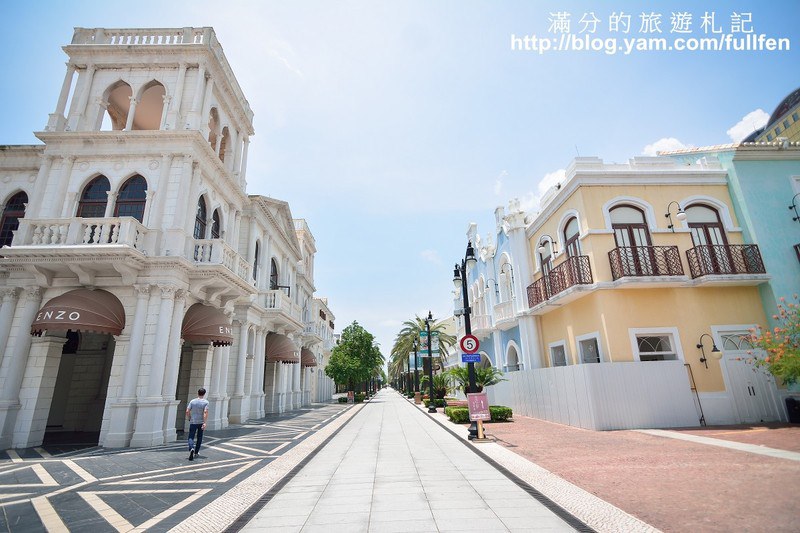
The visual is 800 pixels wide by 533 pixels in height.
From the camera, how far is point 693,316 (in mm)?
13766

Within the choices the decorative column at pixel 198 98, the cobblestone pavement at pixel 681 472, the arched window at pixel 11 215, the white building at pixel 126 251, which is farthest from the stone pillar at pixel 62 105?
the cobblestone pavement at pixel 681 472

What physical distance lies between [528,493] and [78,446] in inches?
548

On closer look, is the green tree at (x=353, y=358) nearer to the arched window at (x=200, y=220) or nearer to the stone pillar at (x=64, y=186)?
the arched window at (x=200, y=220)

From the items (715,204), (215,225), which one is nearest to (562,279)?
(715,204)

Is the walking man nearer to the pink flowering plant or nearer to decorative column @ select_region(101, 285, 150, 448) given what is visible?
decorative column @ select_region(101, 285, 150, 448)

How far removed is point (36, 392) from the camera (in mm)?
11484

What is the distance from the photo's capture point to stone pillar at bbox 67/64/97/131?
13.9 meters

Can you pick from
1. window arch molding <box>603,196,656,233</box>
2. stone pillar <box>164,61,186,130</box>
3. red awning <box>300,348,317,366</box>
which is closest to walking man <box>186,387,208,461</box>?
stone pillar <box>164,61,186,130</box>

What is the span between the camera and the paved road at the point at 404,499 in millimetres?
4832

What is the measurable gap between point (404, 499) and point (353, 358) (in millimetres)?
33495

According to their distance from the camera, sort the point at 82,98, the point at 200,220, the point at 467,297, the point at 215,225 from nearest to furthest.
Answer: the point at 467,297
the point at 82,98
the point at 200,220
the point at 215,225

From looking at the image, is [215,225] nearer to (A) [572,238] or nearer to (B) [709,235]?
(A) [572,238]

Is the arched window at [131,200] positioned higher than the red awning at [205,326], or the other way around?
the arched window at [131,200]

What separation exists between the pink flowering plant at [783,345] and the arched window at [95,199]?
78.6 feet
